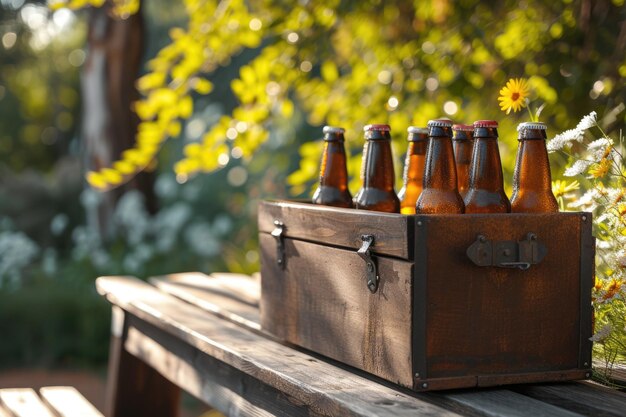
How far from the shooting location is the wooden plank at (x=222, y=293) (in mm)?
2236

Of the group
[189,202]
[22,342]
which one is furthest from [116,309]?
[189,202]

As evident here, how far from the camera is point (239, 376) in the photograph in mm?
1899

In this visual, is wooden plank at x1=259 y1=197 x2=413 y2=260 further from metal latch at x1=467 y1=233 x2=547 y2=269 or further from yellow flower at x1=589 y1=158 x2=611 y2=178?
yellow flower at x1=589 y1=158 x2=611 y2=178

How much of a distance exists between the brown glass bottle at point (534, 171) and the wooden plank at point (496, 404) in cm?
30

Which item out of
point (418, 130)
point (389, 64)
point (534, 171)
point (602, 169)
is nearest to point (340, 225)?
point (418, 130)

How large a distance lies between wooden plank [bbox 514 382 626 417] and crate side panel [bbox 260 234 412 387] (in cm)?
21

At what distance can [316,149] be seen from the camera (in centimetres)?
317

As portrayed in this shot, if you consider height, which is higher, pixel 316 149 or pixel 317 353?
pixel 316 149

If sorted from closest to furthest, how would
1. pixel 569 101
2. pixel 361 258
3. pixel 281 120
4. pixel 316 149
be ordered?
pixel 361 258 < pixel 569 101 < pixel 316 149 < pixel 281 120

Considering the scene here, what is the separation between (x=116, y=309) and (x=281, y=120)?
287 inches

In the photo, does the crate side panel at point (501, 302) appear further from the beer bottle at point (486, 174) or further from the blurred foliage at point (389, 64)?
the blurred foliage at point (389, 64)

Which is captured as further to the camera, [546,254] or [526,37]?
[526,37]

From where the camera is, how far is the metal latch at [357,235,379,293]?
59.9 inches

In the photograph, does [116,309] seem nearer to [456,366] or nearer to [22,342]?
[456,366]
